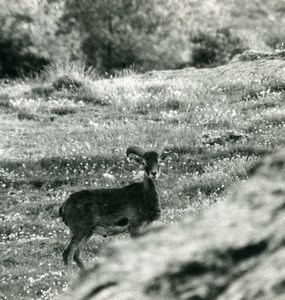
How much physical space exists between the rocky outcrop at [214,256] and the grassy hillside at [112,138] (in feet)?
17.8

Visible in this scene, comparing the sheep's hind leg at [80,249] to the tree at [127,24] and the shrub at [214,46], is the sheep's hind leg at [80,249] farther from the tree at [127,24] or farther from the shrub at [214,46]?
the shrub at [214,46]

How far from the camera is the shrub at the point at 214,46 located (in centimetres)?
1230

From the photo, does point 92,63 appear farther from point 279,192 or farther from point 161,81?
point 279,192

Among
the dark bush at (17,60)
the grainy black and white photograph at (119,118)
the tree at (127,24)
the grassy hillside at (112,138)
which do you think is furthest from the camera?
the dark bush at (17,60)

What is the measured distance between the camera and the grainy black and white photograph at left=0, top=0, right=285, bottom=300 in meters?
7.62

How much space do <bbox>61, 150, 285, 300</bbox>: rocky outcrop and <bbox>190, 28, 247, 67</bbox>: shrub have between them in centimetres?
1086

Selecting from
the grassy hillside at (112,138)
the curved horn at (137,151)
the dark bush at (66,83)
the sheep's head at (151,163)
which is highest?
the dark bush at (66,83)

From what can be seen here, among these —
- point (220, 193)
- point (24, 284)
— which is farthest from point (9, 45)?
point (24, 284)

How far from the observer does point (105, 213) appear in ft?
24.6

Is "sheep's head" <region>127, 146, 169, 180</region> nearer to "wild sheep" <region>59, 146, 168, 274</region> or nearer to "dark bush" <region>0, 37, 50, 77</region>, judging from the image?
"wild sheep" <region>59, 146, 168, 274</region>

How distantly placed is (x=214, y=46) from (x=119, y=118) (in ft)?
7.46

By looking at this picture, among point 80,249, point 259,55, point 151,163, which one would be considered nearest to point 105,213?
point 80,249

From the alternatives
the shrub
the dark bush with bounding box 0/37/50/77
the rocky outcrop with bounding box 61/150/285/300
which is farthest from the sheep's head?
the rocky outcrop with bounding box 61/150/285/300

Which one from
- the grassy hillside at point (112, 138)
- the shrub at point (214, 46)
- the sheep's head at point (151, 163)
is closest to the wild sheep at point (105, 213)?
the sheep's head at point (151, 163)
